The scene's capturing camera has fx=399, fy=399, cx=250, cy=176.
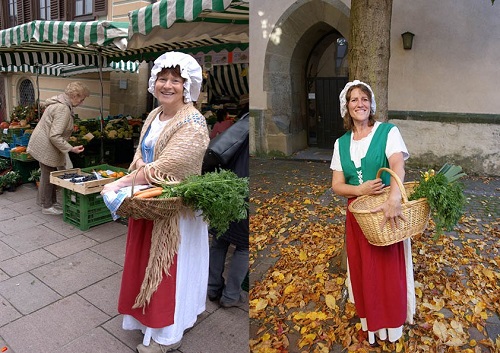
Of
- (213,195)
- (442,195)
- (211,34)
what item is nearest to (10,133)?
(211,34)

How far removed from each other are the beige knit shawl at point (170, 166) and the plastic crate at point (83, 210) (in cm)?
221

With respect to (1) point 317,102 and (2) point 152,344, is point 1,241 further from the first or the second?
(1) point 317,102

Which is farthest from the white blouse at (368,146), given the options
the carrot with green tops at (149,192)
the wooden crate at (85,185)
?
the wooden crate at (85,185)

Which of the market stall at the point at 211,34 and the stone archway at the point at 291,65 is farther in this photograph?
the stone archway at the point at 291,65

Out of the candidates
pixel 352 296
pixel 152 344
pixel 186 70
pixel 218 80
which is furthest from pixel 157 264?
pixel 218 80

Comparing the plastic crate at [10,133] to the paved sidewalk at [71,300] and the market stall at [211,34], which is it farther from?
the market stall at [211,34]

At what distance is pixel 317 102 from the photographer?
8.20m

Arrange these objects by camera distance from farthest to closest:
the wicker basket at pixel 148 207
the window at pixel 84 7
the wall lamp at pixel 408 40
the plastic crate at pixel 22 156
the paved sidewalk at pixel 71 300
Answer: the plastic crate at pixel 22 156, the window at pixel 84 7, the wall lamp at pixel 408 40, the paved sidewalk at pixel 71 300, the wicker basket at pixel 148 207

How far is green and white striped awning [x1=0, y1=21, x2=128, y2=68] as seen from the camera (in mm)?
4066

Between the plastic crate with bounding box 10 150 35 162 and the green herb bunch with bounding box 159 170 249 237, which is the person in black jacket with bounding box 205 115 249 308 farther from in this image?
the plastic crate with bounding box 10 150 35 162

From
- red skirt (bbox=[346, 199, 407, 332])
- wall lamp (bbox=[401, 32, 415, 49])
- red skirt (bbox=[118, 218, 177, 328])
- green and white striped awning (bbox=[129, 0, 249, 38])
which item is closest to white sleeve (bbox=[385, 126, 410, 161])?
red skirt (bbox=[346, 199, 407, 332])

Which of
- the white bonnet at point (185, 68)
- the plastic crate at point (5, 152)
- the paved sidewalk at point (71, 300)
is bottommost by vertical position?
the paved sidewalk at point (71, 300)

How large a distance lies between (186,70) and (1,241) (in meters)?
2.89

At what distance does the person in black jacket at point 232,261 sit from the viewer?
2197mm
